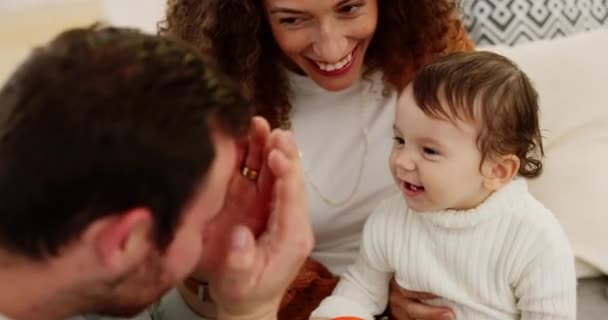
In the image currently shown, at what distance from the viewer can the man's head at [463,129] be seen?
3.59ft

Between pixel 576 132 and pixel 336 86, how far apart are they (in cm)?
58

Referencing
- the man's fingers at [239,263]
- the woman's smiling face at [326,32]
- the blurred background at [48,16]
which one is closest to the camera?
the man's fingers at [239,263]

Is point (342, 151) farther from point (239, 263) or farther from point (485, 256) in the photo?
point (239, 263)

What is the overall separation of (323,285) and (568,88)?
2.36ft

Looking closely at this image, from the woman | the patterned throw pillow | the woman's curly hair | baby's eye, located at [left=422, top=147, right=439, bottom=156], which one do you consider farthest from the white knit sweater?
the patterned throw pillow

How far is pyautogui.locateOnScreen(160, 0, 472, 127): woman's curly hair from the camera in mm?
1441

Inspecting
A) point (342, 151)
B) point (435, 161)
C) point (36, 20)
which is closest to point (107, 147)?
point (435, 161)

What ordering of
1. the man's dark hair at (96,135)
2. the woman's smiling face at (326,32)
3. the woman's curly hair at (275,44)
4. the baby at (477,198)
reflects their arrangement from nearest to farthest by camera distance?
the man's dark hair at (96,135)
the baby at (477,198)
the woman's smiling face at (326,32)
the woman's curly hair at (275,44)

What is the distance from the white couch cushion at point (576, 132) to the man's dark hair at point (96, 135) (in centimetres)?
96

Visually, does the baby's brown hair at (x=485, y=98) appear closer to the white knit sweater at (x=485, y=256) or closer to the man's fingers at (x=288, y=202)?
the white knit sweater at (x=485, y=256)

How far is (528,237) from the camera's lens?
1.14 m

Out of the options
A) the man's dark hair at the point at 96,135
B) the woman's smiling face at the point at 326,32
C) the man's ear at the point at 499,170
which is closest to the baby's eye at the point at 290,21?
the woman's smiling face at the point at 326,32

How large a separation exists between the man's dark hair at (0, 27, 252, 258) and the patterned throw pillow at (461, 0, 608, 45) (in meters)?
1.37

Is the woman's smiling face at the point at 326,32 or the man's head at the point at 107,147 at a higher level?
the man's head at the point at 107,147
